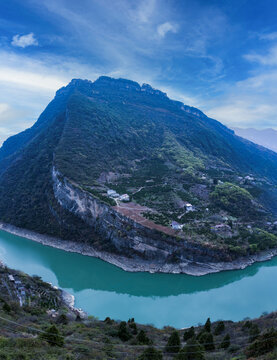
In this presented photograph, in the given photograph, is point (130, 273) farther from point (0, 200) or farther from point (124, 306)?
point (0, 200)

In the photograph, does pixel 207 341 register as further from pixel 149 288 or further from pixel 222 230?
pixel 222 230

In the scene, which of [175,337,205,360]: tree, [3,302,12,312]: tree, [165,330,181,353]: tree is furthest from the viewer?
[3,302,12,312]: tree

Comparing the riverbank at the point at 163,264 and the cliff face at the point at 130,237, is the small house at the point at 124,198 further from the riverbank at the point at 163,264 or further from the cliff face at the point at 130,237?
the riverbank at the point at 163,264

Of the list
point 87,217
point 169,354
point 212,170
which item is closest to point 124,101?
point 212,170

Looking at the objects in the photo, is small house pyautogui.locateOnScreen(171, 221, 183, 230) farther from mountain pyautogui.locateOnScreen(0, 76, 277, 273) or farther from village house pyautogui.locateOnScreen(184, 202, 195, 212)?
village house pyautogui.locateOnScreen(184, 202, 195, 212)

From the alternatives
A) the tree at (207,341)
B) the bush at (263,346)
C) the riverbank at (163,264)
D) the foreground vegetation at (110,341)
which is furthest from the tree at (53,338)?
the riverbank at (163,264)

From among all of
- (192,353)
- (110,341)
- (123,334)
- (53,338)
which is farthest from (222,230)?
(53,338)

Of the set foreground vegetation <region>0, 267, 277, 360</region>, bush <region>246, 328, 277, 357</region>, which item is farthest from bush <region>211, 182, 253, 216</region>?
bush <region>246, 328, 277, 357</region>
